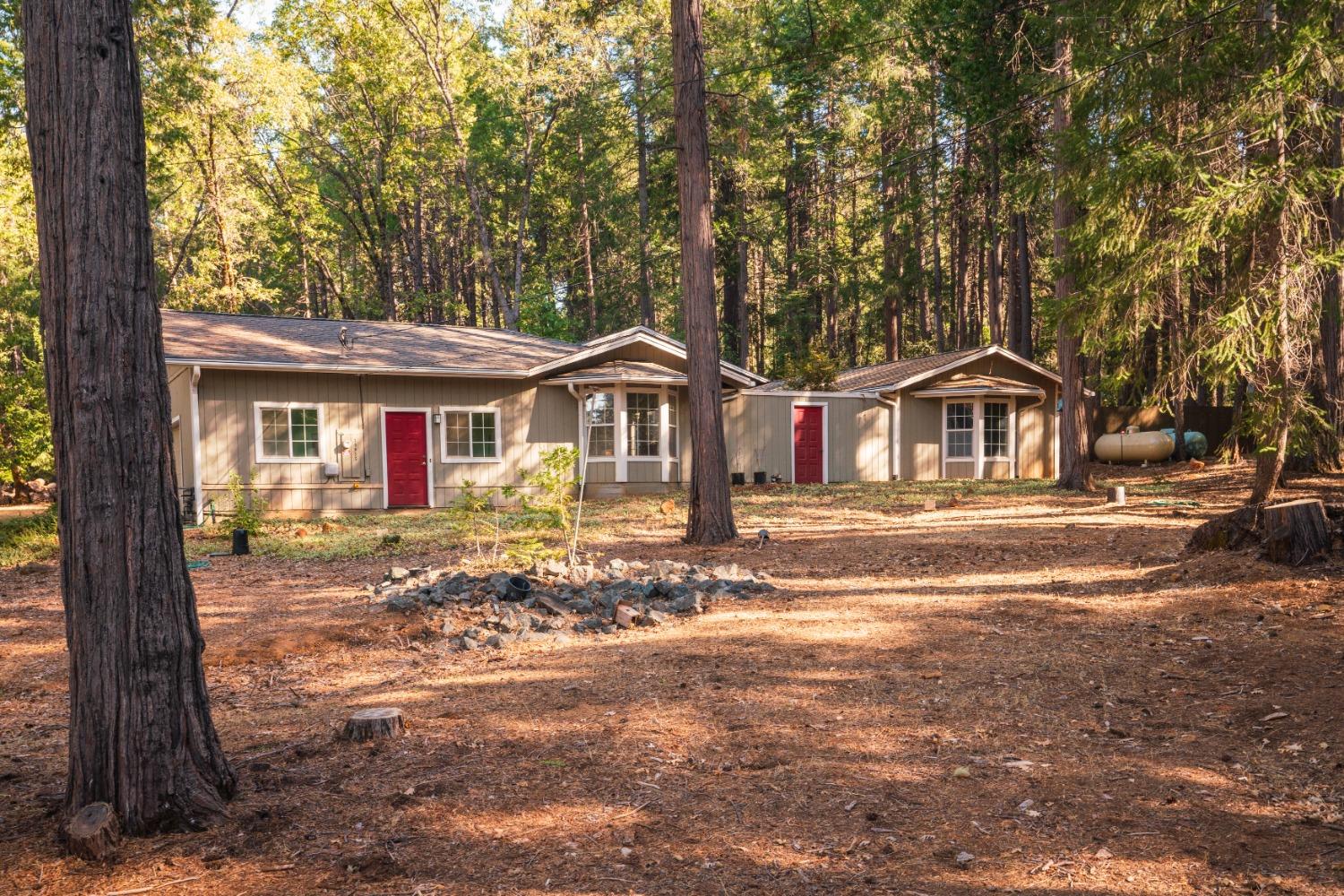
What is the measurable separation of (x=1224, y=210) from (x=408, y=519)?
13155mm

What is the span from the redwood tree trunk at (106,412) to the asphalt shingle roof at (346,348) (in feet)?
44.0

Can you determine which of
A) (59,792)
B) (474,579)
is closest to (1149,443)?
(474,579)

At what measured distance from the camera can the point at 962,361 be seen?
73.5ft

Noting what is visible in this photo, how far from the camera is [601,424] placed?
63.1 ft

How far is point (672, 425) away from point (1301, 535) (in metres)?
13.8

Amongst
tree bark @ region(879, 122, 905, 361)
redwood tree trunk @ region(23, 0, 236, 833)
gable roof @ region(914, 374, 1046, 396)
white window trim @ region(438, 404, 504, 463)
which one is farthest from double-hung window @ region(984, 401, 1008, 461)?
redwood tree trunk @ region(23, 0, 236, 833)

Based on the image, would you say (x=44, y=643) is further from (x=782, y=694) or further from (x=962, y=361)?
(x=962, y=361)

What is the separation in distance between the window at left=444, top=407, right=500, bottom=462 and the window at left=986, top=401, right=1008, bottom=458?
42.2 ft

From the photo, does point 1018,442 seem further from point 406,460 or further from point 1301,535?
point 1301,535

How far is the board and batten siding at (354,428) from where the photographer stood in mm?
16250

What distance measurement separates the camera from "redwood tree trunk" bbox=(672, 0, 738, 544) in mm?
11219

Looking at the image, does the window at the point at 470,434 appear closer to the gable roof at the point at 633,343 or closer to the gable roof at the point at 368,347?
the gable roof at the point at 368,347

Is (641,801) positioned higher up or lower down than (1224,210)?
lower down

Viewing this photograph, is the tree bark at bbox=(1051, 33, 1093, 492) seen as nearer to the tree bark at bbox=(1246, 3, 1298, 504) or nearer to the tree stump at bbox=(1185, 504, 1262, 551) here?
the tree bark at bbox=(1246, 3, 1298, 504)
